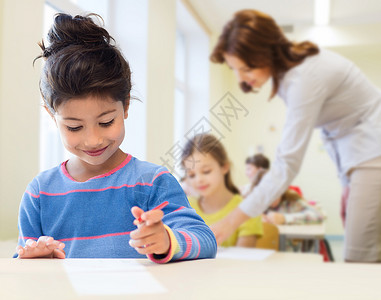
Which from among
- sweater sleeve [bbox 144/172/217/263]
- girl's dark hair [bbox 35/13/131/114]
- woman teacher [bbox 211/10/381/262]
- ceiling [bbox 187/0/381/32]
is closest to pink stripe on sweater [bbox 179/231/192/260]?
sweater sleeve [bbox 144/172/217/263]

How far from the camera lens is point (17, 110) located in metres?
0.41

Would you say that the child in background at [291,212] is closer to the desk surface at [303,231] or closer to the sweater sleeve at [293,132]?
the desk surface at [303,231]

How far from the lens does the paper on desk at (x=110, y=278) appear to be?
0.24 metres

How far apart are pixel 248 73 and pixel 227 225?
355 millimetres

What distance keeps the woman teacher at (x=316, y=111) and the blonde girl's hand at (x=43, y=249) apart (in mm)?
614

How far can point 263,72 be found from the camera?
1.04m

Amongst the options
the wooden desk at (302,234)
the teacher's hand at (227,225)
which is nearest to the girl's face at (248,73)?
the teacher's hand at (227,225)

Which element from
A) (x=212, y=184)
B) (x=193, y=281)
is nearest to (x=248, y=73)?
(x=212, y=184)

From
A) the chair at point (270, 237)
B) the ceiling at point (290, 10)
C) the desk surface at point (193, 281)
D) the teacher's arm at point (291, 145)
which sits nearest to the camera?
the desk surface at point (193, 281)

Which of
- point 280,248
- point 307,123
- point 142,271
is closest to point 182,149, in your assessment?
point 142,271

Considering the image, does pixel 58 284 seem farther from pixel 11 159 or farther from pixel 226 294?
pixel 11 159

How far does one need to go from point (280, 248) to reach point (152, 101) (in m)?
1.62

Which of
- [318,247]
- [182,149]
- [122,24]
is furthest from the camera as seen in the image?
[318,247]

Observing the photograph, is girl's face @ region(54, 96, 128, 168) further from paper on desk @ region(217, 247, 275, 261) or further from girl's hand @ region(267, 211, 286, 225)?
girl's hand @ region(267, 211, 286, 225)
